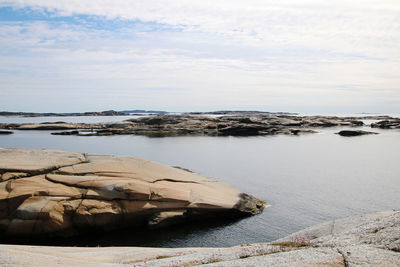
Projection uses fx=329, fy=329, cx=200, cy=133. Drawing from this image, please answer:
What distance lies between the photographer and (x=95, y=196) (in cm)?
1866

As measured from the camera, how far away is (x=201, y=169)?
131 ft

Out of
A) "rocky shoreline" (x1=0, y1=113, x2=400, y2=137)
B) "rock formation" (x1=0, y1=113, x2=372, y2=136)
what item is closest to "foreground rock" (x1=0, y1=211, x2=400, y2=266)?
"rocky shoreline" (x1=0, y1=113, x2=400, y2=137)

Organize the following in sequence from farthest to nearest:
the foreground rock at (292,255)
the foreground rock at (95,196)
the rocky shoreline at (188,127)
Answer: the rocky shoreline at (188,127)
the foreground rock at (95,196)
the foreground rock at (292,255)

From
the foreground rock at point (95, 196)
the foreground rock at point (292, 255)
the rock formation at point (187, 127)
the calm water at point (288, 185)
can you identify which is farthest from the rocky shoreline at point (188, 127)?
the foreground rock at point (292, 255)

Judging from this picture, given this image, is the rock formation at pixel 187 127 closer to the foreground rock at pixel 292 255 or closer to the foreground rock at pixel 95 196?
the foreground rock at pixel 95 196

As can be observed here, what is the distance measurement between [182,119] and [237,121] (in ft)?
62.7

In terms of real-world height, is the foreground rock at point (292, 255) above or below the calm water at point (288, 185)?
above

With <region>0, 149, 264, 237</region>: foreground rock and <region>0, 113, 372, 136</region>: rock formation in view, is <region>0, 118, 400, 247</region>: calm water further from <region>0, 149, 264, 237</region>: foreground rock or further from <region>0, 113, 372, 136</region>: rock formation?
<region>0, 113, 372, 136</region>: rock formation

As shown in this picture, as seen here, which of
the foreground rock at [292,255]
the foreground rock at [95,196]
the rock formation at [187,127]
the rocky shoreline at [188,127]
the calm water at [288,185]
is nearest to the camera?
the foreground rock at [292,255]

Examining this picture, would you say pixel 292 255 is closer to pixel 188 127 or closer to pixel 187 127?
pixel 187 127

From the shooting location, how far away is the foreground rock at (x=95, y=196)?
1745cm

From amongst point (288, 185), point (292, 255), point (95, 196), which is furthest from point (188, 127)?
point (292, 255)

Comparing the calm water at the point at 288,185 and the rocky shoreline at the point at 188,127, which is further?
the rocky shoreline at the point at 188,127

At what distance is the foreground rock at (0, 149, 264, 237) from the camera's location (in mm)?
17453
